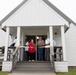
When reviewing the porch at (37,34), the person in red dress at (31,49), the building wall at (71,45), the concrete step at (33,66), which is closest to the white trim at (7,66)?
the porch at (37,34)

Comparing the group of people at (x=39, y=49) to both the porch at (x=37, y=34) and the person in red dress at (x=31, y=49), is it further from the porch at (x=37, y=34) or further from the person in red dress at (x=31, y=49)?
the porch at (x=37, y=34)

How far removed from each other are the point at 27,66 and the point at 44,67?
3.49ft

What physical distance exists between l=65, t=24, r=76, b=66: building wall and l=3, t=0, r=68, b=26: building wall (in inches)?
339

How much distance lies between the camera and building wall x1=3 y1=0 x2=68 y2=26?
46.7 ft

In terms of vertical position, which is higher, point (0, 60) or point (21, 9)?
point (21, 9)

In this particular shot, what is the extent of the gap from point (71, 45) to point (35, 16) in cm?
938

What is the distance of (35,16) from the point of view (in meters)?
14.4

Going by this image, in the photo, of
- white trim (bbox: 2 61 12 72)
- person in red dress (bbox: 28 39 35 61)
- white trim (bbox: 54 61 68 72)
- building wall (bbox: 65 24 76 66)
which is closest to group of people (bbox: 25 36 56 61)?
person in red dress (bbox: 28 39 35 61)

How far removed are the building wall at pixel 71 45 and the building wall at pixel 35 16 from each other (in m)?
8.61

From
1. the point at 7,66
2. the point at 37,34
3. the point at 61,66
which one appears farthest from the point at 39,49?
the point at 7,66

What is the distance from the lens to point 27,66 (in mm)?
12805

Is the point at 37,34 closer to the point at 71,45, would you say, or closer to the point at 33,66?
the point at 33,66

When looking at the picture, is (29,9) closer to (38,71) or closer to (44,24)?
(44,24)

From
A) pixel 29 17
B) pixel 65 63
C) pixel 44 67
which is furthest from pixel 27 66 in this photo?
pixel 29 17
